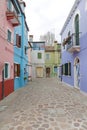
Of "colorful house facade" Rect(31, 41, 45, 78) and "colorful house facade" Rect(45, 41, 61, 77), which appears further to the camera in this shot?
"colorful house facade" Rect(45, 41, 61, 77)

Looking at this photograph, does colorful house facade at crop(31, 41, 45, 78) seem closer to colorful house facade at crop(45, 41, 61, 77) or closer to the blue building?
colorful house facade at crop(45, 41, 61, 77)

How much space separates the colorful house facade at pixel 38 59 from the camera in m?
30.3

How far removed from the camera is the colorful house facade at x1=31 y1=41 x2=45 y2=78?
1193 inches

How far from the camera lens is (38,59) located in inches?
1200

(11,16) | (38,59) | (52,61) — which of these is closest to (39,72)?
(38,59)

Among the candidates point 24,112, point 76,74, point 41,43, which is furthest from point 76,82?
point 41,43

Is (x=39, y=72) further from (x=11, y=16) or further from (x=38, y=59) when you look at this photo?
(x=11, y=16)

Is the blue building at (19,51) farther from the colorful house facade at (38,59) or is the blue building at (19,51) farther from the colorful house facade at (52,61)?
the colorful house facade at (52,61)

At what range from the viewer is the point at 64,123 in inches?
190

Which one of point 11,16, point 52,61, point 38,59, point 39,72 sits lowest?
point 39,72

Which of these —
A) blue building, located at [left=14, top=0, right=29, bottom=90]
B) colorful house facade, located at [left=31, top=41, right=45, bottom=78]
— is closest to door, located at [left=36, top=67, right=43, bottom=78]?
colorful house facade, located at [left=31, top=41, right=45, bottom=78]

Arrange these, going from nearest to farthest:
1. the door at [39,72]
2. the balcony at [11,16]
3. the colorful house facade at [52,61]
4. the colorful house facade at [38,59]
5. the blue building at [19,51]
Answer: the balcony at [11,16] < the blue building at [19,51] < the colorful house facade at [38,59] < the door at [39,72] < the colorful house facade at [52,61]

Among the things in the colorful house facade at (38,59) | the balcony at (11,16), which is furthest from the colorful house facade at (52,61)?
the balcony at (11,16)

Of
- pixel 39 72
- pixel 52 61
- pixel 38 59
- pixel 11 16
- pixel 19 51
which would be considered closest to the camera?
pixel 11 16
